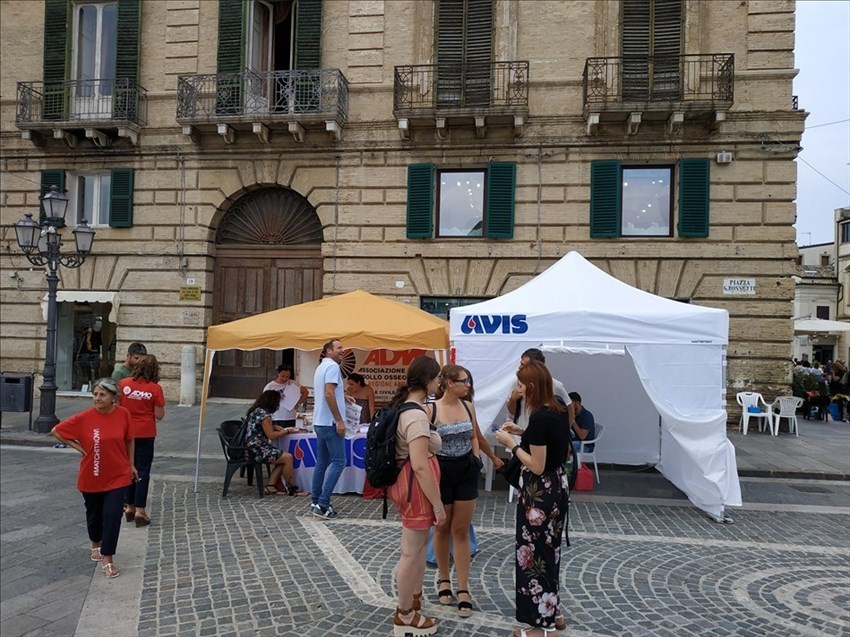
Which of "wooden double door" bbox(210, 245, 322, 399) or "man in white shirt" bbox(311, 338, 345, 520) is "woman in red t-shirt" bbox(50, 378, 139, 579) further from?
"wooden double door" bbox(210, 245, 322, 399)

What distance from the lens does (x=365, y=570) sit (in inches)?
198

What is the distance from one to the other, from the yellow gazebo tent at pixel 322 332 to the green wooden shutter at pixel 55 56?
12169 mm

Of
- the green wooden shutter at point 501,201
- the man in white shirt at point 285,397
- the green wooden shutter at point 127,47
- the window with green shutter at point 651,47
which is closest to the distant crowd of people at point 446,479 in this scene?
the man in white shirt at point 285,397

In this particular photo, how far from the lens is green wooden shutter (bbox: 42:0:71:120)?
16.0 m

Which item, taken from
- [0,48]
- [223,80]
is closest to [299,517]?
[223,80]

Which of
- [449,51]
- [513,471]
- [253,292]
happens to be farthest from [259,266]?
[513,471]

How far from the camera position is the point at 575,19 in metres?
14.2

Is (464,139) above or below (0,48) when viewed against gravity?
below

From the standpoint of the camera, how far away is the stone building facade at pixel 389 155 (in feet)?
44.4

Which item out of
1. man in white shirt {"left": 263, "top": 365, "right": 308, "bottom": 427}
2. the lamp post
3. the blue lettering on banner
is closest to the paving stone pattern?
the blue lettering on banner

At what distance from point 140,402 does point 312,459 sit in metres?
2.42

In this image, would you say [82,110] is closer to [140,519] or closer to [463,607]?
[140,519]

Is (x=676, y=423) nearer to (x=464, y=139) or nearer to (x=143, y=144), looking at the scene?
(x=464, y=139)

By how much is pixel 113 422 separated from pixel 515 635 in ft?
11.8
